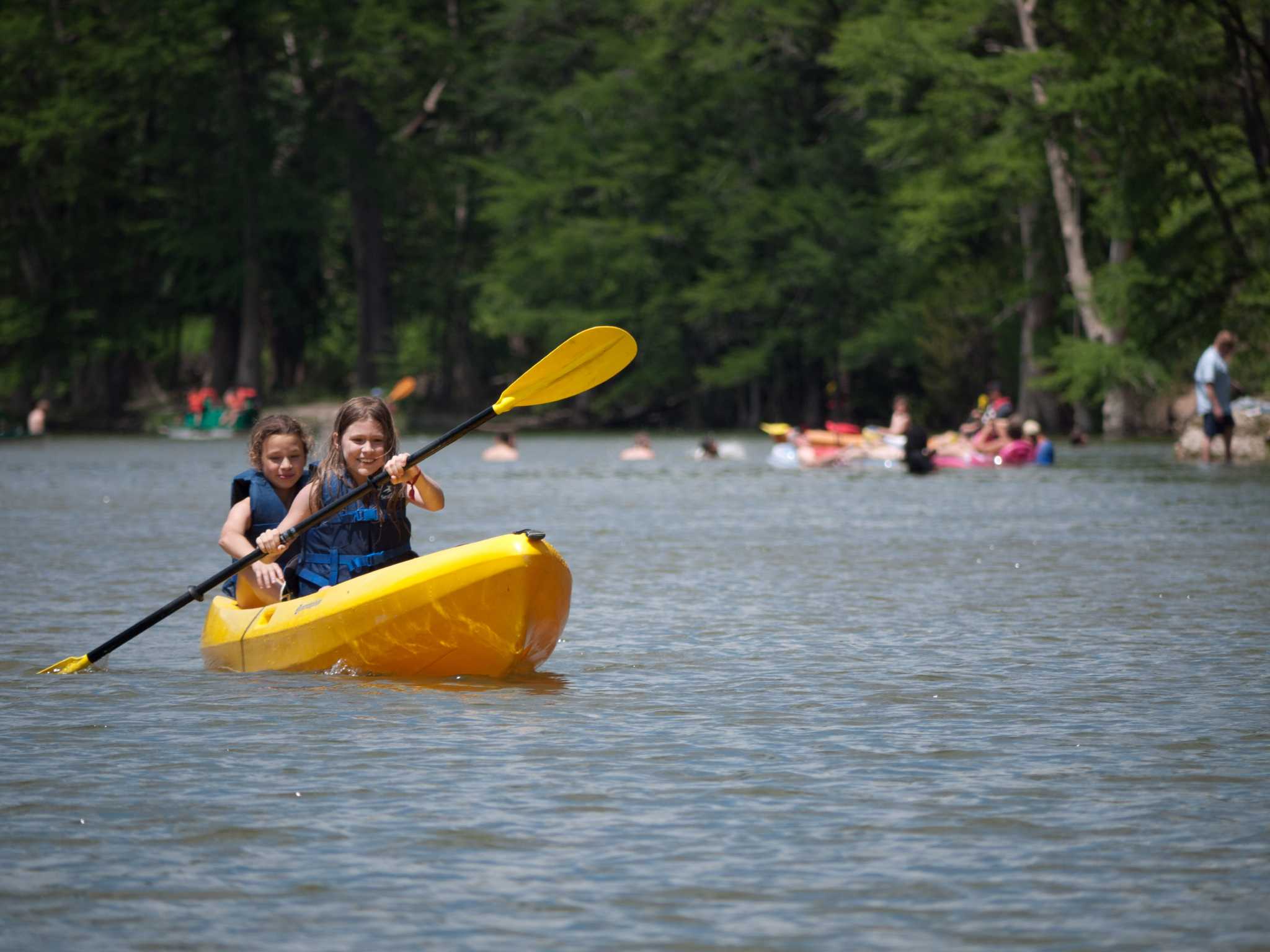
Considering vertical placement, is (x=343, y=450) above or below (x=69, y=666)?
above

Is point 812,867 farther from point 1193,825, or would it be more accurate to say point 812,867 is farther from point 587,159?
point 587,159

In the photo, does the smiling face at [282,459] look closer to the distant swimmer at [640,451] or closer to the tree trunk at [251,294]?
the distant swimmer at [640,451]

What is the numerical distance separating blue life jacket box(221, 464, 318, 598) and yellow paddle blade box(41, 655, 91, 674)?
0.80 metres

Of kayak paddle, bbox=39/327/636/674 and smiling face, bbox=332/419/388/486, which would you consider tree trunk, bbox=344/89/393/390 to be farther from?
smiling face, bbox=332/419/388/486

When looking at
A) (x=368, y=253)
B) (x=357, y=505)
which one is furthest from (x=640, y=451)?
(x=357, y=505)

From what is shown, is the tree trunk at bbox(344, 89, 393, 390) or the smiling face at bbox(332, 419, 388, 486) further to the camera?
the tree trunk at bbox(344, 89, 393, 390)

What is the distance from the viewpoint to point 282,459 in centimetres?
878

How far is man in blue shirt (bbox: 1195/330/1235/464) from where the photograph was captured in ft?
84.3

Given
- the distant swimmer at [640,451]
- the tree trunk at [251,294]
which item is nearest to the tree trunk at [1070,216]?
the distant swimmer at [640,451]

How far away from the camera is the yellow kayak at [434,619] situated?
793cm

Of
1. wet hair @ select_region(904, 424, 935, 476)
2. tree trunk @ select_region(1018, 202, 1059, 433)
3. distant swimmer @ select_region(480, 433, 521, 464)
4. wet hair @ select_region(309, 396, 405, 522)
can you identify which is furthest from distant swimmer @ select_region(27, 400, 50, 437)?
wet hair @ select_region(309, 396, 405, 522)

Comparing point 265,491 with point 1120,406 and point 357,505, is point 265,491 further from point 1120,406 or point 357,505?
point 1120,406

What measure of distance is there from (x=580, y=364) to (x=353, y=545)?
144 cm

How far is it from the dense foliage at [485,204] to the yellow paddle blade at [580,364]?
3756 cm
